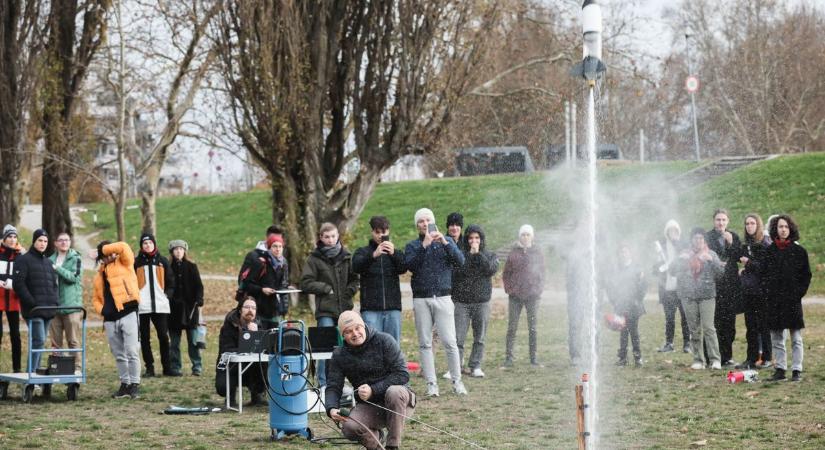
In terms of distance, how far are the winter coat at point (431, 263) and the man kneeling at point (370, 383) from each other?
3.57m

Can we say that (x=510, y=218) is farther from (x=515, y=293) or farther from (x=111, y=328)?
(x=111, y=328)

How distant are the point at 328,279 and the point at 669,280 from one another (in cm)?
498

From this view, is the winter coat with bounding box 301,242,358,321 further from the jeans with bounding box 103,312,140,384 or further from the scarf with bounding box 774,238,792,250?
the scarf with bounding box 774,238,792,250

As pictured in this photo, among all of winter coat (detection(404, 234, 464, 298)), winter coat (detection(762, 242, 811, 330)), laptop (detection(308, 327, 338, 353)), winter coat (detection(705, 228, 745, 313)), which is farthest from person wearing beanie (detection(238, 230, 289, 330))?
winter coat (detection(762, 242, 811, 330))

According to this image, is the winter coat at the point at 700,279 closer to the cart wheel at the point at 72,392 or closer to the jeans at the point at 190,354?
the jeans at the point at 190,354

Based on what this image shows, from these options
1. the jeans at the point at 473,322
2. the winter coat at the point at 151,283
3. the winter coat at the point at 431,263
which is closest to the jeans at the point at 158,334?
the winter coat at the point at 151,283

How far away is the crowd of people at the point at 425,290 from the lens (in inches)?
461

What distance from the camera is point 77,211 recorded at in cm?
5841

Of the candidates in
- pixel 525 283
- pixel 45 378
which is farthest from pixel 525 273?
pixel 45 378

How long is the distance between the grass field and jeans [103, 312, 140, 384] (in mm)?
312

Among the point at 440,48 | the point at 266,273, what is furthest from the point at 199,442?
the point at 440,48

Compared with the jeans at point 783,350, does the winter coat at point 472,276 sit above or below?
above

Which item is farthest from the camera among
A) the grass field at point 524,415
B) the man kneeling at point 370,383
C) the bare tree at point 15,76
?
the bare tree at point 15,76

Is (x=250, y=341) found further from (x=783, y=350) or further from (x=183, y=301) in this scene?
(x=783, y=350)
